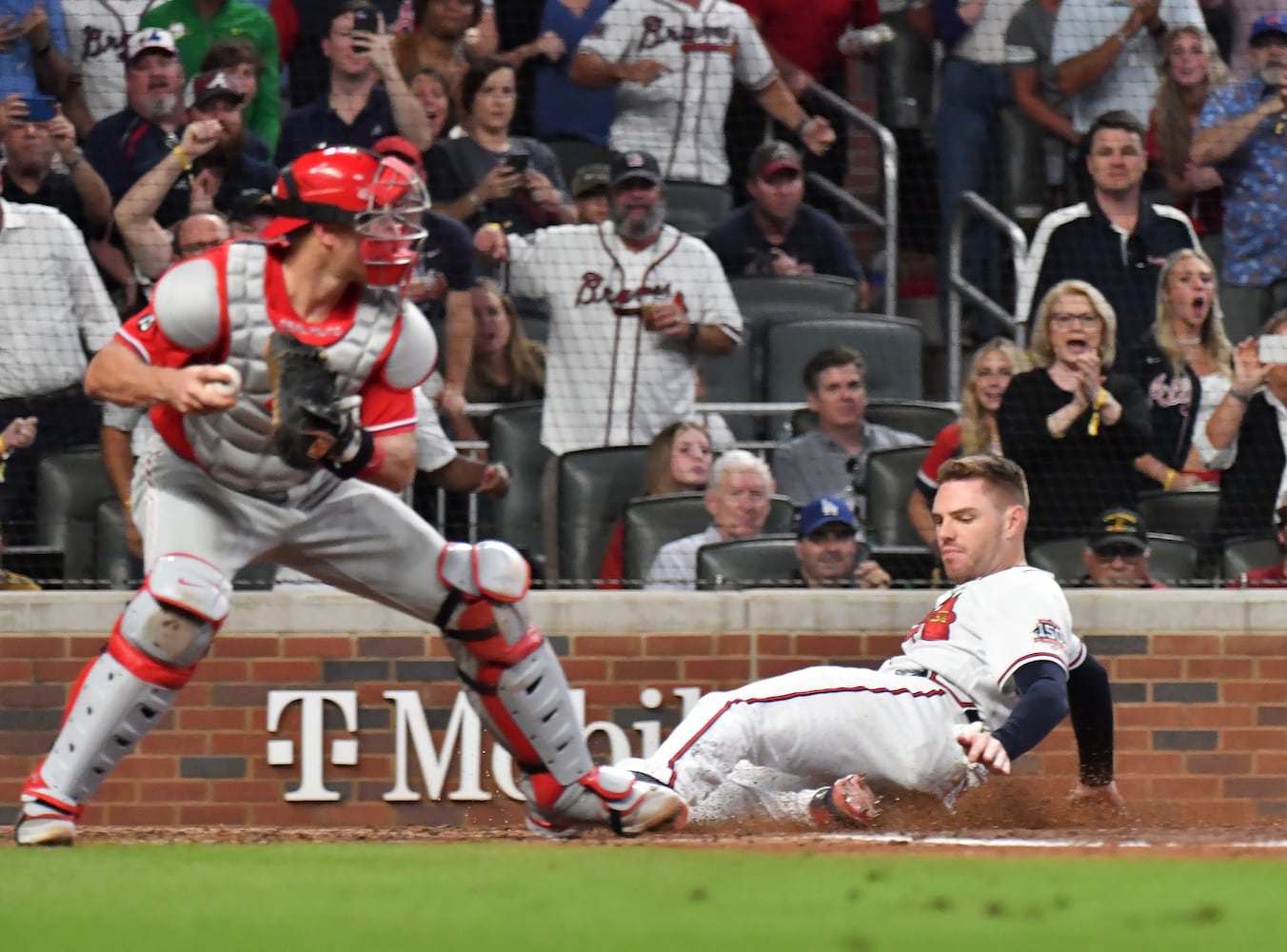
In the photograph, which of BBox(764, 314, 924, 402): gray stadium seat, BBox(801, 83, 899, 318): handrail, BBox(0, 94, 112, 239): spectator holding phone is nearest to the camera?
BBox(0, 94, 112, 239): spectator holding phone

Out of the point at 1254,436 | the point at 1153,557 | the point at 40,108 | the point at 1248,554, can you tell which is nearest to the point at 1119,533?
the point at 1153,557

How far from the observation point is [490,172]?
875 cm

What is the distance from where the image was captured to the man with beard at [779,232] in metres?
8.80

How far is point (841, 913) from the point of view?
139 inches

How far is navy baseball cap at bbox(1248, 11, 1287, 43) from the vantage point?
899 centimetres

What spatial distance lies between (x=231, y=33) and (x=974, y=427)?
3541 mm

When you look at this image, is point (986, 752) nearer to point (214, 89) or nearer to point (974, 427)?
point (974, 427)

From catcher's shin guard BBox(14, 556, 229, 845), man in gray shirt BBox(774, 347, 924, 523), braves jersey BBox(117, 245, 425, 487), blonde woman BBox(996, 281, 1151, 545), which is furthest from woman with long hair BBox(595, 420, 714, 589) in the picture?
catcher's shin guard BBox(14, 556, 229, 845)

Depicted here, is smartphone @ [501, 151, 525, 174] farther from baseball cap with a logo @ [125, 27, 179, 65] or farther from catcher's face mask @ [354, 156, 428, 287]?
catcher's face mask @ [354, 156, 428, 287]

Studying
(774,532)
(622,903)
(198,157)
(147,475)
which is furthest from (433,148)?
(622,903)

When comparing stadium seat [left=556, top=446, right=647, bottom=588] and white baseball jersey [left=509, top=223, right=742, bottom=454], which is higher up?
white baseball jersey [left=509, top=223, right=742, bottom=454]

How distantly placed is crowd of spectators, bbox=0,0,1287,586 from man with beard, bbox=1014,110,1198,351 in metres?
0.01

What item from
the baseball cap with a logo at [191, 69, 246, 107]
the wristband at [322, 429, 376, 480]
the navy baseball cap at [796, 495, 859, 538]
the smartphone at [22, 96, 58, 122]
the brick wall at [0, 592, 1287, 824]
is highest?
the baseball cap with a logo at [191, 69, 246, 107]

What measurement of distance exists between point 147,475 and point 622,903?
2005 mm
